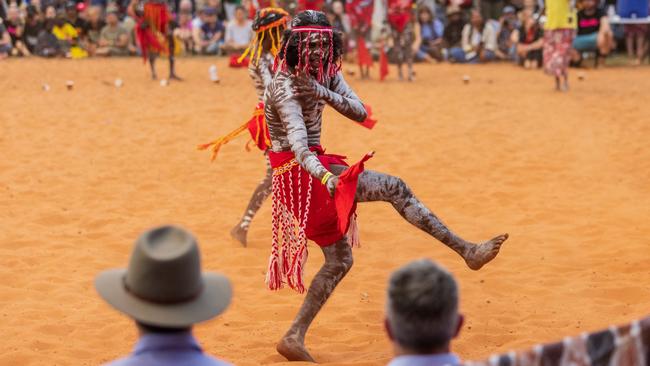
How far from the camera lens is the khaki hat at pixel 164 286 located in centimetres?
270

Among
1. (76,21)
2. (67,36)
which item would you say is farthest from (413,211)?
(76,21)

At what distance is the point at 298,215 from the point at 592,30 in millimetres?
14342

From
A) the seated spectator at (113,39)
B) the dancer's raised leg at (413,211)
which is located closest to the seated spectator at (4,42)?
the seated spectator at (113,39)

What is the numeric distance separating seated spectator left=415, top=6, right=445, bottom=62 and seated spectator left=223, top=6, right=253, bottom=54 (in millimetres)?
3355

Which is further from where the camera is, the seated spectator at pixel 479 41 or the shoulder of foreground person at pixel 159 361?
the seated spectator at pixel 479 41

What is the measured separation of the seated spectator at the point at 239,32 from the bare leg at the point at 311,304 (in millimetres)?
15044

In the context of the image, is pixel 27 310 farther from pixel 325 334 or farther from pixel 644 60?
pixel 644 60

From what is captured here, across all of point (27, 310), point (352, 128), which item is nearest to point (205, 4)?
point (352, 128)

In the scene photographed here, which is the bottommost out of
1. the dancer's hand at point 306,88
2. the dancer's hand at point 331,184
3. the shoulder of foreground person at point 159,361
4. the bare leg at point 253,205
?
the bare leg at point 253,205

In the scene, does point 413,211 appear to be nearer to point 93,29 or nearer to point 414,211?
point 414,211

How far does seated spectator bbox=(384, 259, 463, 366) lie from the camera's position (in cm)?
257

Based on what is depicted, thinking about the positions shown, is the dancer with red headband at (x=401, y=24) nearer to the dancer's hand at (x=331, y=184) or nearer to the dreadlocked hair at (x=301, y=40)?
the dreadlocked hair at (x=301, y=40)

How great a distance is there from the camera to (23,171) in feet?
31.9

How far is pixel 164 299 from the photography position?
8.95ft
